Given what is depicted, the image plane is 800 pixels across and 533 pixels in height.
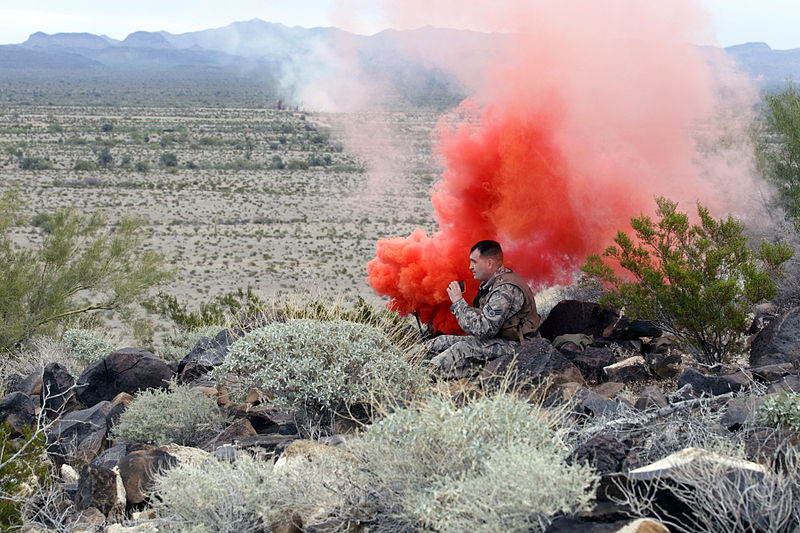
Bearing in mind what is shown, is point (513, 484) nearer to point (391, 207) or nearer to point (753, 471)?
point (753, 471)

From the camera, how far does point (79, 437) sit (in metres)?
5.78

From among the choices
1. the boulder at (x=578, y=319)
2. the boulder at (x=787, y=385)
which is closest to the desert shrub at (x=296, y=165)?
the boulder at (x=578, y=319)

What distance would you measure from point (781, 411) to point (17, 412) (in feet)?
18.5

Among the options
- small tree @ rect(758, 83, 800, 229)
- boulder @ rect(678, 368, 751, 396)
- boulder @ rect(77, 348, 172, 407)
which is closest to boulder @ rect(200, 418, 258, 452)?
boulder @ rect(77, 348, 172, 407)

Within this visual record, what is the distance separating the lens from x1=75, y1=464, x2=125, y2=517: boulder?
4305mm

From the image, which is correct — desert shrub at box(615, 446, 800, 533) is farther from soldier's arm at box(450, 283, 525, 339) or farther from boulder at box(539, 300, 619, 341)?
boulder at box(539, 300, 619, 341)

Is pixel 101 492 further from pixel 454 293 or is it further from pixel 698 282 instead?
pixel 698 282

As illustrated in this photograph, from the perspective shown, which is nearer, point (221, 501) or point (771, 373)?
point (221, 501)

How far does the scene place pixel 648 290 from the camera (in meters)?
6.73

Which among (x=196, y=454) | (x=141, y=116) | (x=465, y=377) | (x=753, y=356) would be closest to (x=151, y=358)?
(x=196, y=454)

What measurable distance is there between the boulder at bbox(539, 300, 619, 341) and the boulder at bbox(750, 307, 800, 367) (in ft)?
5.27

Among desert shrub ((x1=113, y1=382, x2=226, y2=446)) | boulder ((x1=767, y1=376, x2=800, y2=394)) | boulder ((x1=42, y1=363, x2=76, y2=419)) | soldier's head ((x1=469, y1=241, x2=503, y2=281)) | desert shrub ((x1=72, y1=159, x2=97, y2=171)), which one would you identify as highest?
soldier's head ((x1=469, y1=241, x2=503, y2=281))

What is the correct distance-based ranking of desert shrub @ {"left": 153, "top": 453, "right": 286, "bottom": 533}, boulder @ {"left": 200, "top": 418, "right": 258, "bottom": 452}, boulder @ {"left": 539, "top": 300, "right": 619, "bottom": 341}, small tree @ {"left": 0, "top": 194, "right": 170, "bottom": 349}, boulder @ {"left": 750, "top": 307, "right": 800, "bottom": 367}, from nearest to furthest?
desert shrub @ {"left": 153, "top": 453, "right": 286, "bottom": 533}
boulder @ {"left": 200, "top": 418, "right": 258, "bottom": 452}
boulder @ {"left": 750, "top": 307, "right": 800, "bottom": 367}
boulder @ {"left": 539, "top": 300, "right": 619, "bottom": 341}
small tree @ {"left": 0, "top": 194, "right": 170, "bottom": 349}

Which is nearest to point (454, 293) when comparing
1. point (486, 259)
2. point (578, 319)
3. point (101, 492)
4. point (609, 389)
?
point (486, 259)
